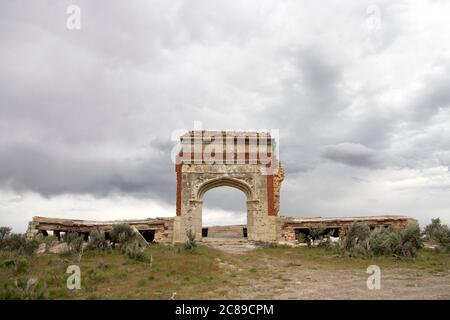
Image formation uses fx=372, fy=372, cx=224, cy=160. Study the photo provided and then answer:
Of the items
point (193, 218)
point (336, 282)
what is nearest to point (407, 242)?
point (336, 282)

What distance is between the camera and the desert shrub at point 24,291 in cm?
809

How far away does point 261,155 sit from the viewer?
73.7 feet

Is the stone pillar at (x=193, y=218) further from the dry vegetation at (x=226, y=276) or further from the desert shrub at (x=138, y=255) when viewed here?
the desert shrub at (x=138, y=255)

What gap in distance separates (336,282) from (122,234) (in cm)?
974

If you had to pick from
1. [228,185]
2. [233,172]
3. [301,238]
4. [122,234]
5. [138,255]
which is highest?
[233,172]

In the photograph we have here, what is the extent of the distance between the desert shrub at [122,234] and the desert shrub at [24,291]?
6977 mm

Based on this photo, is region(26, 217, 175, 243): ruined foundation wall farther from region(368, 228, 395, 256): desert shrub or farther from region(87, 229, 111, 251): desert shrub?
region(368, 228, 395, 256): desert shrub

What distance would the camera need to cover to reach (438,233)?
60.4 ft

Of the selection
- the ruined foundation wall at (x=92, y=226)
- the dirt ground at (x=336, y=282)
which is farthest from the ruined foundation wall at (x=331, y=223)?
the ruined foundation wall at (x=92, y=226)

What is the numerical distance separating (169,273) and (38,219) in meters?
12.2

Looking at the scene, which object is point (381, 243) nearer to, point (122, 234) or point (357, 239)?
point (357, 239)
